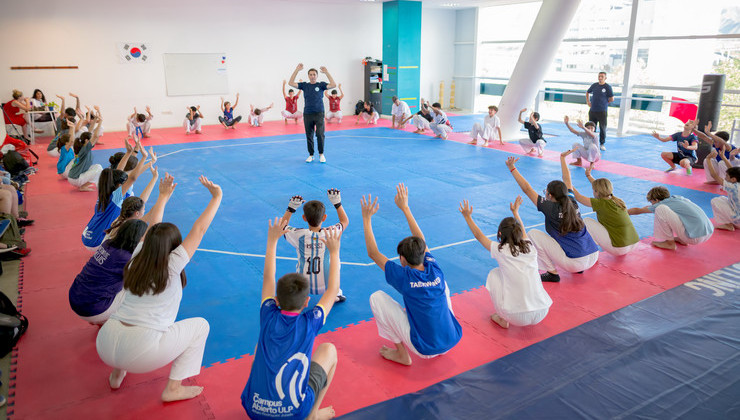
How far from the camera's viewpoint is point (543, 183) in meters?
10.2

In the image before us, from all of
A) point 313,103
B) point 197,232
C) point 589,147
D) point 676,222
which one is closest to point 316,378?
point 197,232

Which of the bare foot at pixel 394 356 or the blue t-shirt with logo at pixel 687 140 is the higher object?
the blue t-shirt with logo at pixel 687 140

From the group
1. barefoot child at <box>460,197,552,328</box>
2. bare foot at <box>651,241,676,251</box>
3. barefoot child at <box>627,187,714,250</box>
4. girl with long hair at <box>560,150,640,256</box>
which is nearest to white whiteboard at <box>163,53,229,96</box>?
girl with long hair at <box>560,150,640,256</box>

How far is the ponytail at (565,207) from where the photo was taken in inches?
215

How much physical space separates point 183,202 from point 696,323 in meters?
7.70

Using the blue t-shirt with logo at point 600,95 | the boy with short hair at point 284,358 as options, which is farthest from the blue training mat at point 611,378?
the blue t-shirt with logo at point 600,95

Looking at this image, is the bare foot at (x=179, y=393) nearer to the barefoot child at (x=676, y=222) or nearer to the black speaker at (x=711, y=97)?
the barefoot child at (x=676, y=222)

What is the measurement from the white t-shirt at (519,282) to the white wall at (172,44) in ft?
55.4

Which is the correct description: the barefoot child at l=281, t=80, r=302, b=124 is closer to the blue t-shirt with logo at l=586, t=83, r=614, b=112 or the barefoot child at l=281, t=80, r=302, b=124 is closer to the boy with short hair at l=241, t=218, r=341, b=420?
the blue t-shirt with logo at l=586, t=83, r=614, b=112

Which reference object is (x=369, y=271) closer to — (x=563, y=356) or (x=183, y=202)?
(x=563, y=356)

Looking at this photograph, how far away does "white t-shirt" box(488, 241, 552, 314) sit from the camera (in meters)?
4.53

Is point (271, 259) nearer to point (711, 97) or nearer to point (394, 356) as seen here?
point (394, 356)

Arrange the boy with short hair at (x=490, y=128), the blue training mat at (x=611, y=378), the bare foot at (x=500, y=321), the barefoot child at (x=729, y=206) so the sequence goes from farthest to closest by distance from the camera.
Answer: the boy with short hair at (x=490, y=128)
the barefoot child at (x=729, y=206)
the bare foot at (x=500, y=321)
the blue training mat at (x=611, y=378)

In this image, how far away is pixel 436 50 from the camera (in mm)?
23797
